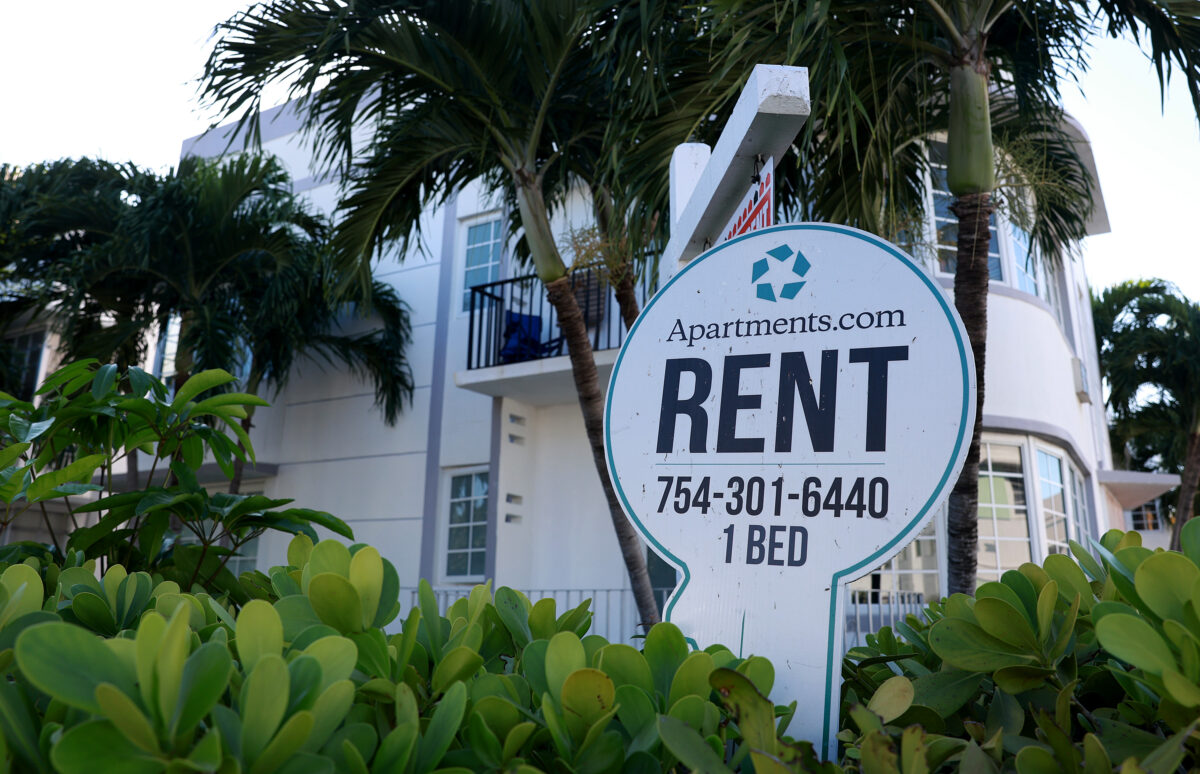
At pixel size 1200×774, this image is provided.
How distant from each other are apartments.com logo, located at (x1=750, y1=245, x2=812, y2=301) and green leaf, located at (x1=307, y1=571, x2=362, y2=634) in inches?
32.5

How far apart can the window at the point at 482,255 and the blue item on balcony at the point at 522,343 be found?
132 cm

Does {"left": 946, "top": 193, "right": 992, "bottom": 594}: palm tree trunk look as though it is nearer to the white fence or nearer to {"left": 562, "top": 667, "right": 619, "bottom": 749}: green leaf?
the white fence

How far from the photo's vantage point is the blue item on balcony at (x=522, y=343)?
30.3 ft

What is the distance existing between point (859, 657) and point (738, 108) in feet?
3.37

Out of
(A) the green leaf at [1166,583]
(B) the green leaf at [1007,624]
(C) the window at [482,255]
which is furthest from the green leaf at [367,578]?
(C) the window at [482,255]

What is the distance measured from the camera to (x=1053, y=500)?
846 centimetres

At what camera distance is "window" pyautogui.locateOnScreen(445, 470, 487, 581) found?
9.87 meters

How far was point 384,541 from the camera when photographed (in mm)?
10430

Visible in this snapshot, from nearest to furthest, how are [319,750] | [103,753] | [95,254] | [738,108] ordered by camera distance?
[103,753], [319,750], [738,108], [95,254]

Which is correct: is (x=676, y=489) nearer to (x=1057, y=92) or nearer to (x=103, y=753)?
(x=103, y=753)

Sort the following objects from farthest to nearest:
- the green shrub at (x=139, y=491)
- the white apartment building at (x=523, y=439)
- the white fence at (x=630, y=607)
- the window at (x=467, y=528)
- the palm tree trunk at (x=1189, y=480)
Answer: the palm tree trunk at (x=1189, y=480), the window at (x=467, y=528), the white apartment building at (x=523, y=439), the white fence at (x=630, y=607), the green shrub at (x=139, y=491)

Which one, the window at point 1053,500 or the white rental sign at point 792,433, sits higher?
the window at point 1053,500

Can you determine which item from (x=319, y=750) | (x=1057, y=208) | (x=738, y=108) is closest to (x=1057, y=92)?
(x=1057, y=208)

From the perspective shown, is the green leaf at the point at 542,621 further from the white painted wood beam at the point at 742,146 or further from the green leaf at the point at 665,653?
the white painted wood beam at the point at 742,146
